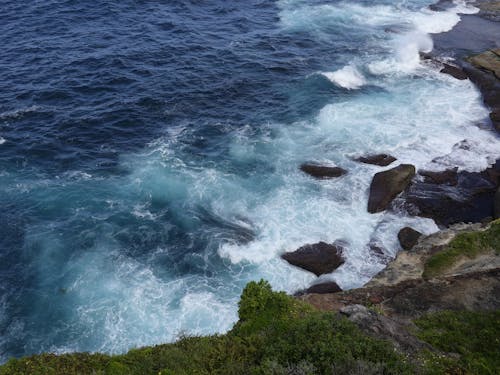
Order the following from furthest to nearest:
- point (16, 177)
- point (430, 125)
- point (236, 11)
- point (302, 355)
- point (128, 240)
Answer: point (236, 11) → point (430, 125) → point (16, 177) → point (128, 240) → point (302, 355)

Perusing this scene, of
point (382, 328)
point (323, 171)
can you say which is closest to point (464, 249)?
point (382, 328)

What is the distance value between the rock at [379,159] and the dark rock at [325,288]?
18.3m

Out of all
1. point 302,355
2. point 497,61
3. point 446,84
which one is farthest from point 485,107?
point 302,355

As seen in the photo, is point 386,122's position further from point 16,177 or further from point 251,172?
point 16,177

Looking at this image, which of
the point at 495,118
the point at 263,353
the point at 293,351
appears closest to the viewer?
the point at 293,351

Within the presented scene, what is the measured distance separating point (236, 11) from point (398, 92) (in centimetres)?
3991

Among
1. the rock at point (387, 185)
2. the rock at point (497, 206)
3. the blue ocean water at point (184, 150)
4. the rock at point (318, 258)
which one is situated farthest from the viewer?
the rock at point (387, 185)

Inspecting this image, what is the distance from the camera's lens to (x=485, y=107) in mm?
61406

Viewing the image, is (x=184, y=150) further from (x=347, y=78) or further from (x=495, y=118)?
(x=495, y=118)

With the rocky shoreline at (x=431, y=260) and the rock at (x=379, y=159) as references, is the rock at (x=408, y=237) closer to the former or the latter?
the rocky shoreline at (x=431, y=260)

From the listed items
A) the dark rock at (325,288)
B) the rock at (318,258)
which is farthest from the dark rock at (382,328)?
the rock at (318,258)

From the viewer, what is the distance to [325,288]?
37.4 metres

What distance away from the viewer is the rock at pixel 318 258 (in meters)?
39.6

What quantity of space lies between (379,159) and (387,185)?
5.30 m
